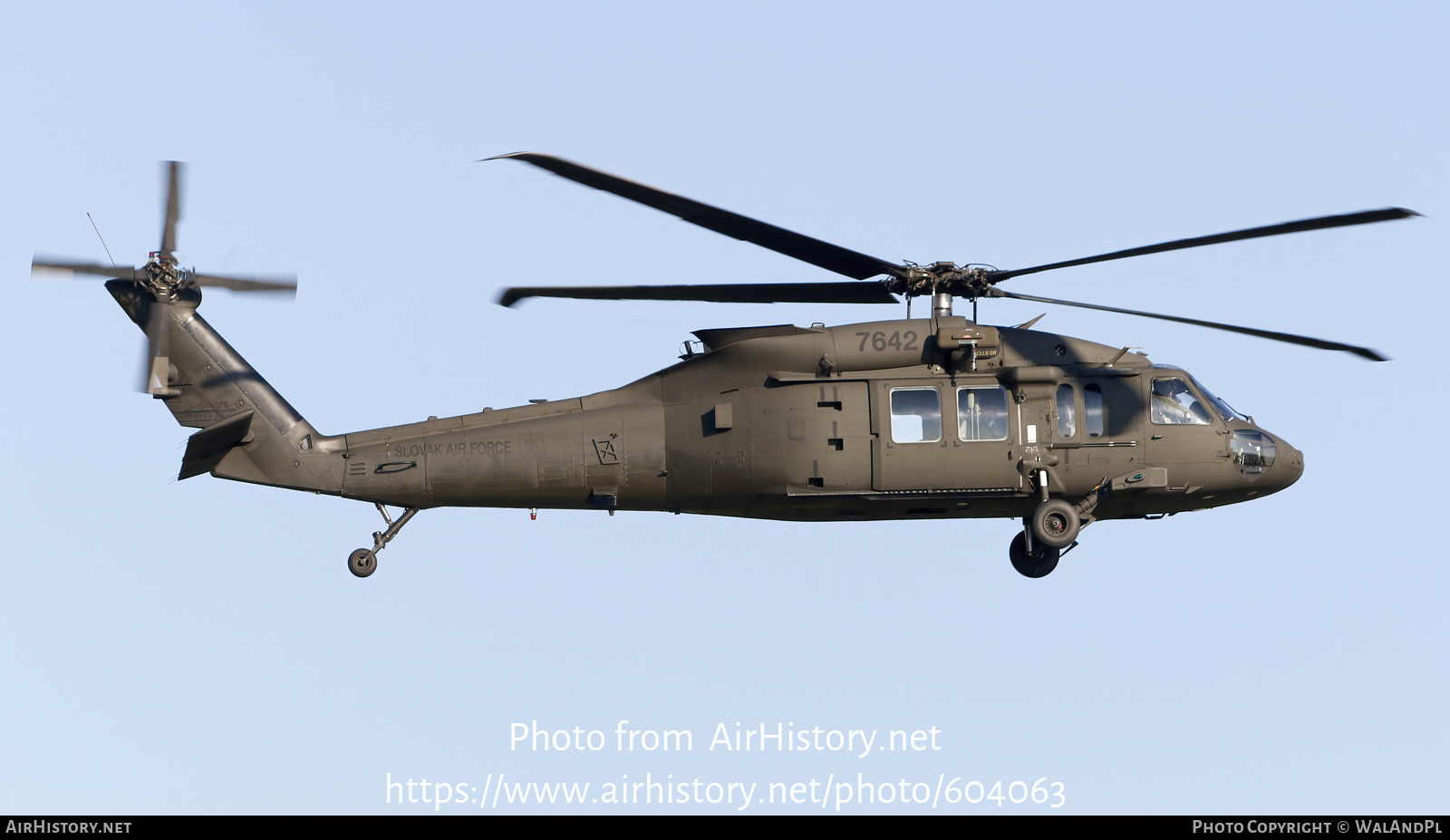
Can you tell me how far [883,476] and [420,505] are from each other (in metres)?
7.18

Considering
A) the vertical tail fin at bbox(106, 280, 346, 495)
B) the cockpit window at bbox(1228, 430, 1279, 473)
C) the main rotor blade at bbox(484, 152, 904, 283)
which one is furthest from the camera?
the cockpit window at bbox(1228, 430, 1279, 473)

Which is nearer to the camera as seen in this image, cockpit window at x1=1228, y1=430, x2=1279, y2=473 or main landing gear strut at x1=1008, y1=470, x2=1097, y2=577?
→ main landing gear strut at x1=1008, y1=470, x2=1097, y2=577

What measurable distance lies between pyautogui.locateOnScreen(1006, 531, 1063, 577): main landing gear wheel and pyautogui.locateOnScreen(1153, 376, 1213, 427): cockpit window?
8.78ft

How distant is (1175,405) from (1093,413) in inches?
56.2

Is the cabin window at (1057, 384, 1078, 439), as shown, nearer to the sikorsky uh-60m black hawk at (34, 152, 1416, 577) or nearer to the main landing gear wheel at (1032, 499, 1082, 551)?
the sikorsky uh-60m black hawk at (34, 152, 1416, 577)

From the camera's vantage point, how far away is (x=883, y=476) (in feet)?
77.1

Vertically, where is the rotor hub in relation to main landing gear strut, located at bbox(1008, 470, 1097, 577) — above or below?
above

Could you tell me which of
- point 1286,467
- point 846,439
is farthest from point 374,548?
point 1286,467

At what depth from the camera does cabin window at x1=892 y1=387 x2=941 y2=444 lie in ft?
77.4

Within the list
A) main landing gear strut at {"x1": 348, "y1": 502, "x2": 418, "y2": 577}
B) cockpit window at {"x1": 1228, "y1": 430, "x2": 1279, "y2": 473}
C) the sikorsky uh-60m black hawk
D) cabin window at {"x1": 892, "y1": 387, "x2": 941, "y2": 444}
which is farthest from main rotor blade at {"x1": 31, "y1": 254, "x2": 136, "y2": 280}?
cockpit window at {"x1": 1228, "y1": 430, "x2": 1279, "y2": 473}

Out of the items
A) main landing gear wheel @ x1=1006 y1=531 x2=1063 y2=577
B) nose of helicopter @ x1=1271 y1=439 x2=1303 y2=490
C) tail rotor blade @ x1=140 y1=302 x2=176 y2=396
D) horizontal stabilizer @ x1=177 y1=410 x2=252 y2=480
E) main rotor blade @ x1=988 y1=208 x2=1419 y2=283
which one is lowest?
main landing gear wheel @ x1=1006 y1=531 x2=1063 y2=577

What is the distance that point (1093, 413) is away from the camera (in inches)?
947

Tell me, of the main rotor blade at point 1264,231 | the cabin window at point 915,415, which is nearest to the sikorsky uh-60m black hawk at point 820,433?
the cabin window at point 915,415

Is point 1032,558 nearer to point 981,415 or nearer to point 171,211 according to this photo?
point 981,415
